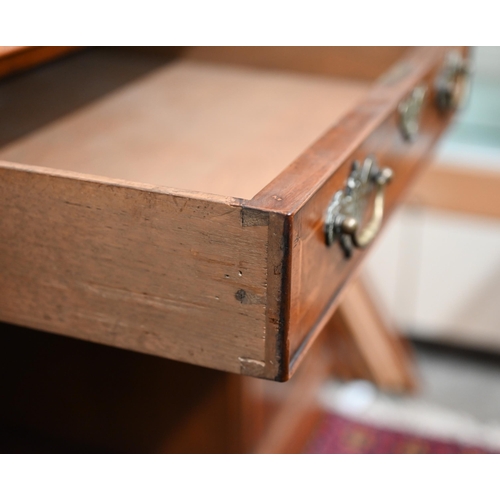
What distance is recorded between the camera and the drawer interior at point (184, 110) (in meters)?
0.57

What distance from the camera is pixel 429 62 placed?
28.0 inches

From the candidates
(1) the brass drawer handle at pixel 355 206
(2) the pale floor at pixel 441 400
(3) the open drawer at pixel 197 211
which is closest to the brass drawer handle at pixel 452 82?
(3) the open drawer at pixel 197 211

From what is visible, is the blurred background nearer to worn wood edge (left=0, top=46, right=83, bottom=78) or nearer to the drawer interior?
the drawer interior

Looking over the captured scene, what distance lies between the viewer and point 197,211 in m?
0.40

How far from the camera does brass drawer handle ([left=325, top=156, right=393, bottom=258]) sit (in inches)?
19.0

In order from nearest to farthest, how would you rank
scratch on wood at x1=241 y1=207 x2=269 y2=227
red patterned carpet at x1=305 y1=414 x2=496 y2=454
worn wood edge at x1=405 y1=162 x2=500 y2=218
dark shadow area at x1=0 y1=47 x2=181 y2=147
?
scratch on wood at x1=241 y1=207 x2=269 y2=227
dark shadow area at x1=0 y1=47 x2=181 y2=147
red patterned carpet at x1=305 y1=414 x2=496 y2=454
worn wood edge at x1=405 y1=162 x2=500 y2=218

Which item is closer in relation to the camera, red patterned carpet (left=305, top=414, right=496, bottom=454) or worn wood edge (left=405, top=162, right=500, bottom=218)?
red patterned carpet (left=305, top=414, right=496, bottom=454)

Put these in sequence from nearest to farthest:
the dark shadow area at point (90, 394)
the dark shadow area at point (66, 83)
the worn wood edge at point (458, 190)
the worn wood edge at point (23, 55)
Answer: the worn wood edge at point (23, 55), the dark shadow area at point (66, 83), the dark shadow area at point (90, 394), the worn wood edge at point (458, 190)

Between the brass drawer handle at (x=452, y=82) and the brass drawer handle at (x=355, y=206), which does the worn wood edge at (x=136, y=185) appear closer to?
the brass drawer handle at (x=355, y=206)

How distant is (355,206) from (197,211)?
0.55 feet

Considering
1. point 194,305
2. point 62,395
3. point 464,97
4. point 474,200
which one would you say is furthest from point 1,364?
point 474,200

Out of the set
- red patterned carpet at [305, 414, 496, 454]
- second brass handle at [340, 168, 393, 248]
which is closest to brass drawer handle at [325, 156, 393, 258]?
second brass handle at [340, 168, 393, 248]

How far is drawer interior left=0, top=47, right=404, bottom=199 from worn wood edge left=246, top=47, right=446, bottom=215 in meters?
0.06

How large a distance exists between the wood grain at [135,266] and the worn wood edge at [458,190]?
3.00 ft
